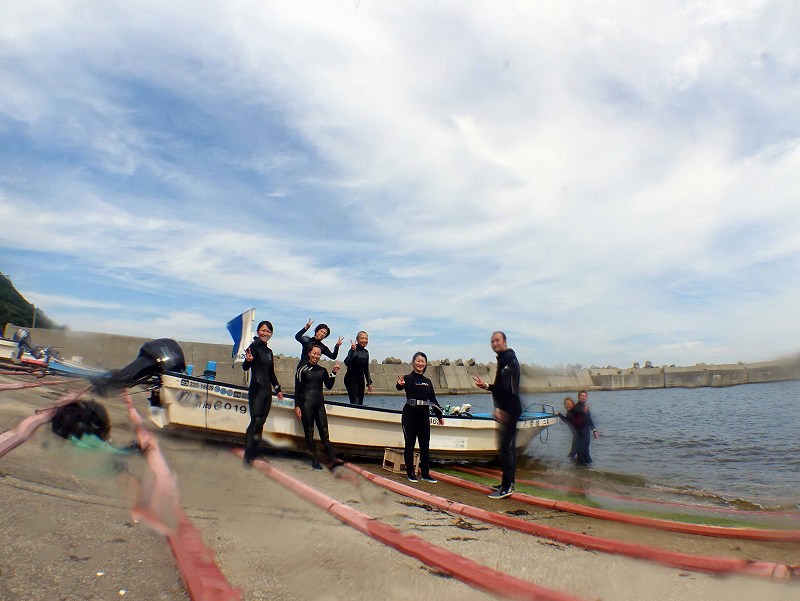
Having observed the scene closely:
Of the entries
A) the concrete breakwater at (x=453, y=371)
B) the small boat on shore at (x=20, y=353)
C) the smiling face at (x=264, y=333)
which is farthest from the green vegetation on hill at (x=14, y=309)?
the smiling face at (x=264, y=333)

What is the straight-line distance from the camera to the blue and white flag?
33.4ft

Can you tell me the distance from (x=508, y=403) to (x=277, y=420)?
3.78 m

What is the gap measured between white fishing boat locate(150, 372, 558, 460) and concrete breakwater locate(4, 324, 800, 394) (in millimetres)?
2003

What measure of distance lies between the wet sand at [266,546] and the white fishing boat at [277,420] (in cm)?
212

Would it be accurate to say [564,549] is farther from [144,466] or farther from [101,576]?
[144,466]

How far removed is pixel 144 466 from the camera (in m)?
5.96

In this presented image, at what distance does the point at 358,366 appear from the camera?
9664 mm

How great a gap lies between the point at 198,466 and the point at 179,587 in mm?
3900

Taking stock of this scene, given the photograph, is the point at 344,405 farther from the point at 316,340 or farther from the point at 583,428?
the point at 583,428

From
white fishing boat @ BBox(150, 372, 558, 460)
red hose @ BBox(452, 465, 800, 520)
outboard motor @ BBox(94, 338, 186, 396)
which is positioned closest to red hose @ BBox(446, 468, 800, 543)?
red hose @ BBox(452, 465, 800, 520)

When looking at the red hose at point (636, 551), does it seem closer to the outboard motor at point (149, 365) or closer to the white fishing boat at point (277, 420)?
the white fishing boat at point (277, 420)

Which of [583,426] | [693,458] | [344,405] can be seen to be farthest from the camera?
[693,458]

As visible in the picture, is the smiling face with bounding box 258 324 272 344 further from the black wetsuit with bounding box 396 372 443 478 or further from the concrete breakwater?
the concrete breakwater

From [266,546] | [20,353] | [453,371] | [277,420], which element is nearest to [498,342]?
[277,420]
